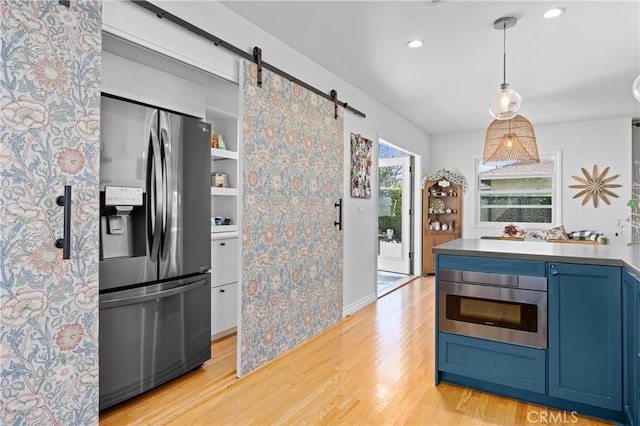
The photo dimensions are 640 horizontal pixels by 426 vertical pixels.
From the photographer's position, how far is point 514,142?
3125 mm

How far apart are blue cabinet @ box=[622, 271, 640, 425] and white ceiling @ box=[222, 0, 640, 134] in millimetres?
1881

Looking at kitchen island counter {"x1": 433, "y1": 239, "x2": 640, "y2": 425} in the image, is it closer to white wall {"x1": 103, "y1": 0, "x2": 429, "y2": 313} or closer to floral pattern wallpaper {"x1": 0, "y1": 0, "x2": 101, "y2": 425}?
white wall {"x1": 103, "y1": 0, "x2": 429, "y2": 313}

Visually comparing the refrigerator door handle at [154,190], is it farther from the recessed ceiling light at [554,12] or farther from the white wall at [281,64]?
the recessed ceiling light at [554,12]

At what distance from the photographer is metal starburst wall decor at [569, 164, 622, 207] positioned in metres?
5.94

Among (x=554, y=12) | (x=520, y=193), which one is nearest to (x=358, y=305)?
(x=554, y=12)

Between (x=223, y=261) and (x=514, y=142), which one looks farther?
(x=223, y=261)

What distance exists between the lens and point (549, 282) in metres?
2.22

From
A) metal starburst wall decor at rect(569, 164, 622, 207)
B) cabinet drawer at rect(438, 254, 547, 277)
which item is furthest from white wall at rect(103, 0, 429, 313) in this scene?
metal starburst wall decor at rect(569, 164, 622, 207)

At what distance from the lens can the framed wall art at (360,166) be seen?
4.22 meters

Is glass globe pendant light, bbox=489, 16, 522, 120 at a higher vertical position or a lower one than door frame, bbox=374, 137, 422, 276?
higher

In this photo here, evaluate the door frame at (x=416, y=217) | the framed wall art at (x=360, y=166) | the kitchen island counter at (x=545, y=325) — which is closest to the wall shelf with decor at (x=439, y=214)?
the door frame at (x=416, y=217)

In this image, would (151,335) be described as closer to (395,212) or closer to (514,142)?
(514,142)

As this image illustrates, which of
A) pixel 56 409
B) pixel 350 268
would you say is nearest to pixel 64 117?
pixel 56 409

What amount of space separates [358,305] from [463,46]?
2801mm
